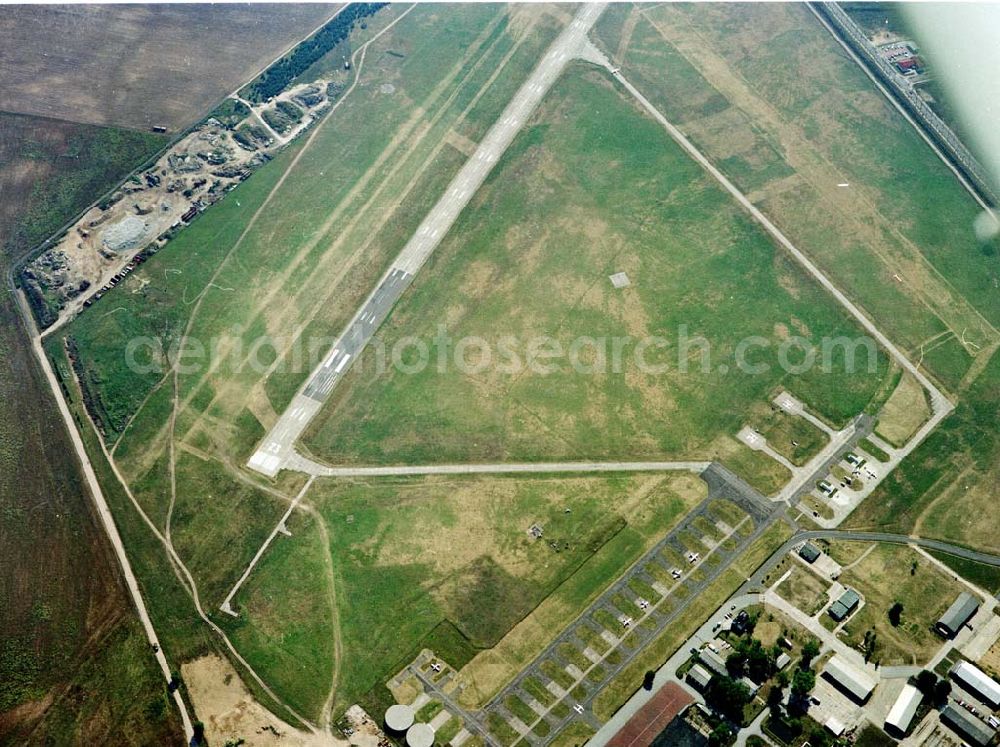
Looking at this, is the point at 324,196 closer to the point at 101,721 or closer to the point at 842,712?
the point at 101,721

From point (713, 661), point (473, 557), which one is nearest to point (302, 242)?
point (473, 557)

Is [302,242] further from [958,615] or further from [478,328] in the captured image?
[958,615]

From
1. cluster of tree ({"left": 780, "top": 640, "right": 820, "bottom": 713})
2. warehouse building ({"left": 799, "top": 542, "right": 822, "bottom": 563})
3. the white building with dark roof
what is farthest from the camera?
warehouse building ({"left": 799, "top": 542, "right": 822, "bottom": 563})

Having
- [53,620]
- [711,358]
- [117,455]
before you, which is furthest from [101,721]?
[711,358]

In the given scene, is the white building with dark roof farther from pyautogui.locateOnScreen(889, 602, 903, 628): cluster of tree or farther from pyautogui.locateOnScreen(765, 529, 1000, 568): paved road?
pyautogui.locateOnScreen(889, 602, 903, 628): cluster of tree

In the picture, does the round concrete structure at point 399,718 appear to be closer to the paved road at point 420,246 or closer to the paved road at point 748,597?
the paved road at point 748,597

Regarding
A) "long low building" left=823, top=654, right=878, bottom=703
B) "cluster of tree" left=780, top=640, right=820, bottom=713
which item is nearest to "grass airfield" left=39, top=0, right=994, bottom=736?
"cluster of tree" left=780, top=640, right=820, bottom=713
